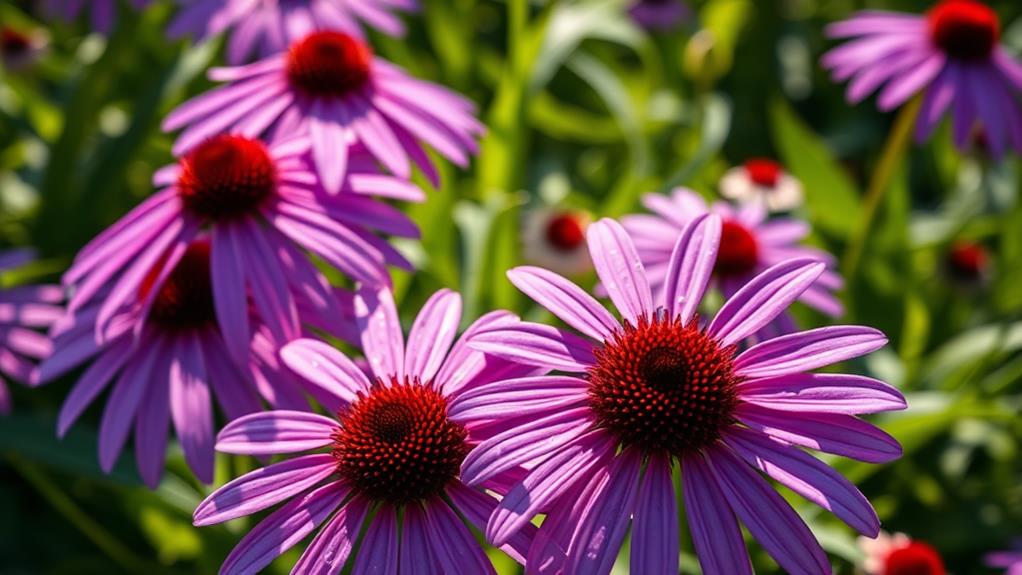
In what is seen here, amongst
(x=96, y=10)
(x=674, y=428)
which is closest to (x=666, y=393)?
(x=674, y=428)

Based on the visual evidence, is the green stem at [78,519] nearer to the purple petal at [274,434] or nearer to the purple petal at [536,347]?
the purple petal at [274,434]

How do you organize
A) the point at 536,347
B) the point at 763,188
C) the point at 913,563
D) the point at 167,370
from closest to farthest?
the point at 536,347 < the point at 167,370 < the point at 913,563 < the point at 763,188

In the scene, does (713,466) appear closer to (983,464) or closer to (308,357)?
(308,357)

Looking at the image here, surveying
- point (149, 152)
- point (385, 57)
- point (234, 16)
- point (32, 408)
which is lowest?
point (32, 408)

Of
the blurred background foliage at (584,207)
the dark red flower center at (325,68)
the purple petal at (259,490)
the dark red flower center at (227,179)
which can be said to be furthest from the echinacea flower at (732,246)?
the purple petal at (259,490)

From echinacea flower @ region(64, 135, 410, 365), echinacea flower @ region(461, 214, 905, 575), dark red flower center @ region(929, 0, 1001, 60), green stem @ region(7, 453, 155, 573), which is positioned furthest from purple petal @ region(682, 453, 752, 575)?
dark red flower center @ region(929, 0, 1001, 60)

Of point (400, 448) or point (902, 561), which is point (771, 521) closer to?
point (400, 448)

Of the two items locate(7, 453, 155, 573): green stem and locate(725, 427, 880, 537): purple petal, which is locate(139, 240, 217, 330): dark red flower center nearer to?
locate(7, 453, 155, 573): green stem

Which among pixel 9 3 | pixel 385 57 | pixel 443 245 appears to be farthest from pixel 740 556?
pixel 9 3
